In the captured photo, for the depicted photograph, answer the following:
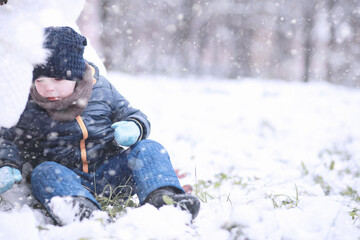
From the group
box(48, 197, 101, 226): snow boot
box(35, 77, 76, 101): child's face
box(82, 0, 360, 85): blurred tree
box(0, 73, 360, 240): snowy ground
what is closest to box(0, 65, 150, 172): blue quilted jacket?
box(35, 77, 76, 101): child's face

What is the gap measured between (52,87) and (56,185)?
502 mm

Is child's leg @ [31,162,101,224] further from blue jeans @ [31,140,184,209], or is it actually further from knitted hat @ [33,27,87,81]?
knitted hat @ [33,27,87,81]

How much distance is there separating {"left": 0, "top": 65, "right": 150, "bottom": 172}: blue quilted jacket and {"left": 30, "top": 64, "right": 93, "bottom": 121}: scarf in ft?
0.16

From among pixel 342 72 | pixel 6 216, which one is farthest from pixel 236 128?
pixel 342 72

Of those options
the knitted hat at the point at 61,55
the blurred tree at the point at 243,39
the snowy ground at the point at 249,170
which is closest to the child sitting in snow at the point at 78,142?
the knitted hat at the point at 61,55

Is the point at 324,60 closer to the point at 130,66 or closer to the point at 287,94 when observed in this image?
the point at 287,94

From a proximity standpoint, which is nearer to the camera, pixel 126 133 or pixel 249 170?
pixel 126 133

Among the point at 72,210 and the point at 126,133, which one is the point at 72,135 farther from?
the point at 72,210

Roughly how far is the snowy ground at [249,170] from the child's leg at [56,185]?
0.10m

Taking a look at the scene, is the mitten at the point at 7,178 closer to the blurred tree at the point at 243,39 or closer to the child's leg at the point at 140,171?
the child's leg at the point at 140,171

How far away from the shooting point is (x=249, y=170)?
323 cm

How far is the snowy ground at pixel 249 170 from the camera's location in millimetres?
1406

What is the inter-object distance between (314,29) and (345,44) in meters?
1.35

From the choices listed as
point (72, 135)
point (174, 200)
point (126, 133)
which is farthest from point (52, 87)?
point (174, 200)
